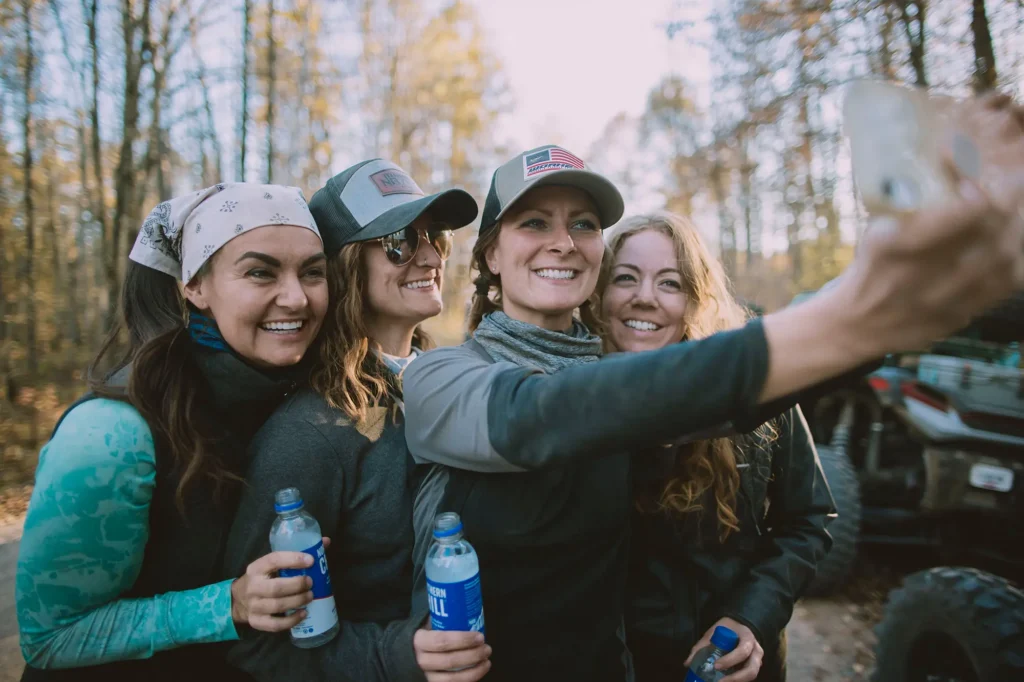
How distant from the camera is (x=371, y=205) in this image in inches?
90.0

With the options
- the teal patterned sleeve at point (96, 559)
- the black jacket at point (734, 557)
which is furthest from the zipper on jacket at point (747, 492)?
the teal patterned sleeve at point (96, 559)

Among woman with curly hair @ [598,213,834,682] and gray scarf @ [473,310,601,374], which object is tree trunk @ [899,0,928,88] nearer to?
woman with curly hair @ [598,213,834,682]

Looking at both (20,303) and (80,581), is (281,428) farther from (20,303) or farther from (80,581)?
(20,303)

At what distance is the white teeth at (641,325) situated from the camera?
225cm

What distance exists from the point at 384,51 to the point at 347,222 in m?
18.0

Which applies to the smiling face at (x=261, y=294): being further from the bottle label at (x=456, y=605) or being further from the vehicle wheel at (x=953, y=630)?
the vehicle wheel at (x=953, y=630)

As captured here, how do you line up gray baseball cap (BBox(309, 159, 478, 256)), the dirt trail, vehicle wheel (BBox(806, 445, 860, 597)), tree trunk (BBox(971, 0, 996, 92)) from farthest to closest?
1. vehicle wheel (BBox(806, 445, 860, 597))
2. the dirt trail
3. tree trunk (BBox(971, 0, 996, 92))
4. gray baseball cap (BBox(309, 159, 478, 256))

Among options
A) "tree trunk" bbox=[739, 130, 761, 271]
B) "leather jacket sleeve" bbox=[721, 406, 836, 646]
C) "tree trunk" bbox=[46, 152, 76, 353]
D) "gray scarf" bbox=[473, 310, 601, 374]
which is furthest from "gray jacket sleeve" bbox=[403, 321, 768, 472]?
"tree trunk" bbox=[46, 152, 76, 353]

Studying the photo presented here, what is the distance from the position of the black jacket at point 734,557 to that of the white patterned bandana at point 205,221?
1508 mm

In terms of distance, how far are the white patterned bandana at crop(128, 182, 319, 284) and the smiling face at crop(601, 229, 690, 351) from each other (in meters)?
1.23

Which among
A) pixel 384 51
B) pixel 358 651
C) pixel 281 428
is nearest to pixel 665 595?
pixel 358 651

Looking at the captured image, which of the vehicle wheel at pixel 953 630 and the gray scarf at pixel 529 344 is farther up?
the gray scarf at pixel 529 344

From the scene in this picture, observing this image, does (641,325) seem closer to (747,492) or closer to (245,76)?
(747,492)

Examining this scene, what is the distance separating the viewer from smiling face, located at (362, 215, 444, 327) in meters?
2.35
